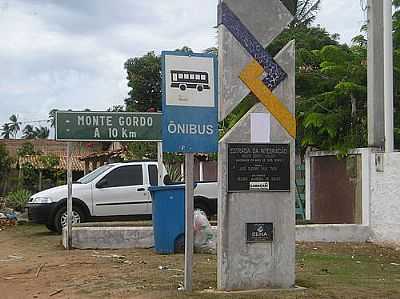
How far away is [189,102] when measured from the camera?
8195 mm

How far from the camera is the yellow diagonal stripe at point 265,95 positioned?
821 centimetres

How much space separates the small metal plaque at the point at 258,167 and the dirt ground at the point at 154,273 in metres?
1.27

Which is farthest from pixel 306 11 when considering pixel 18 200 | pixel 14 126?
pixel 14 126

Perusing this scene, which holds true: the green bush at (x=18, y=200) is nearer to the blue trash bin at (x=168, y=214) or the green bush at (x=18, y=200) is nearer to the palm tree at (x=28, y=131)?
the blue trash bin at (x=168, y=214)

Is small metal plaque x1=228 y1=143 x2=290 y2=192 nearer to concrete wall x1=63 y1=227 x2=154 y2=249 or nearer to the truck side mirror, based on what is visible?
concrete wall x1=63 y1=227 x2=154 y2=249

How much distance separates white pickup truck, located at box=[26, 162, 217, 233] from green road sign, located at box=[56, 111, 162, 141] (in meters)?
3.16

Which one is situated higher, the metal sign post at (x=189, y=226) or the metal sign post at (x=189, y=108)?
the metal sign post at (x=189, y=108)

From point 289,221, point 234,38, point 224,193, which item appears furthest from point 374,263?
point 234,38

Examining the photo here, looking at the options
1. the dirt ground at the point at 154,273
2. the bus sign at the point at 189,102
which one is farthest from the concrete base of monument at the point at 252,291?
the bus sign at the point at 189,102

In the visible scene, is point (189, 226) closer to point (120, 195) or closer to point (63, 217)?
point (120, 195)

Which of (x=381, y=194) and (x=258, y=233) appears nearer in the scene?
(x=258, y=233)

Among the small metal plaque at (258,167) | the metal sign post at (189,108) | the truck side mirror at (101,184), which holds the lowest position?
the truck side mirror at (101,184)

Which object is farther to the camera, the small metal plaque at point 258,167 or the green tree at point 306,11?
the green tree at point 306,11

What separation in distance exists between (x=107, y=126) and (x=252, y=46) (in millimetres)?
5994
